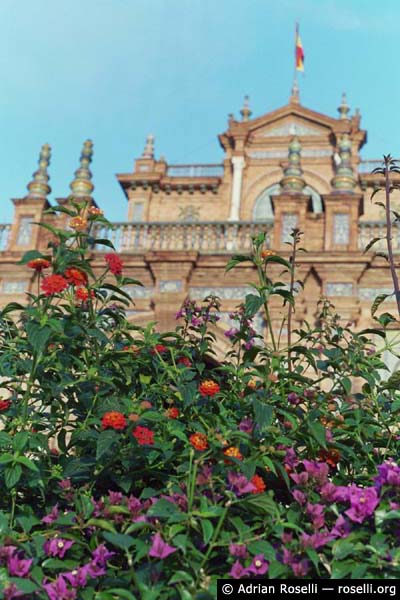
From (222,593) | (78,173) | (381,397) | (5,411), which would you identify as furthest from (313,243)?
(222,593)

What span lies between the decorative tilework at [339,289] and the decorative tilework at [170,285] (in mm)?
2686

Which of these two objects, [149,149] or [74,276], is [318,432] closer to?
[74,276]

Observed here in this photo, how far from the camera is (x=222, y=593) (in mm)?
2699

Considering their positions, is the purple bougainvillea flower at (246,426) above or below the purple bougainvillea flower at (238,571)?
above

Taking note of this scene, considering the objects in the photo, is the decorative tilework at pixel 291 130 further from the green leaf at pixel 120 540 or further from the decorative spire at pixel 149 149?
the green leaf at pixel 120 540

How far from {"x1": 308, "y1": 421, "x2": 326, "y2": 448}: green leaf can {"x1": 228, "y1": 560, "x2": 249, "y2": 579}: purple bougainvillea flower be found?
0.76 metres

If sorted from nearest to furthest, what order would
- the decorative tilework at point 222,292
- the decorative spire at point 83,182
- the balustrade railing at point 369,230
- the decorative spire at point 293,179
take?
1. the decorative tilework at point 222,292
2. the balustrade railing at point 369,230
3. the decorative spire at point 293,179
4. the decorative spire at point 83,182

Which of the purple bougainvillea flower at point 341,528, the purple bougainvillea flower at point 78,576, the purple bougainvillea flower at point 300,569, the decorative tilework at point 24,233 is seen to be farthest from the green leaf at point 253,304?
the decorative tilework at point 24,233

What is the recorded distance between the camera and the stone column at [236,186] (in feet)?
83.3

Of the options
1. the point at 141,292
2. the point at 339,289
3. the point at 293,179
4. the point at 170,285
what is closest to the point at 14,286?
the point at 141,292

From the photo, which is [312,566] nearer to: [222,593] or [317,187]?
[222,593]

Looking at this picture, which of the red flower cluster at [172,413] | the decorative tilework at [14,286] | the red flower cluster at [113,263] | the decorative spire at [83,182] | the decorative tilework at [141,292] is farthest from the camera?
the decorative spire at [83,182]

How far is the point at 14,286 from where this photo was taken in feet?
48.4

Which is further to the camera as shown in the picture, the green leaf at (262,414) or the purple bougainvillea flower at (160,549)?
the green leaf at (262,414)
